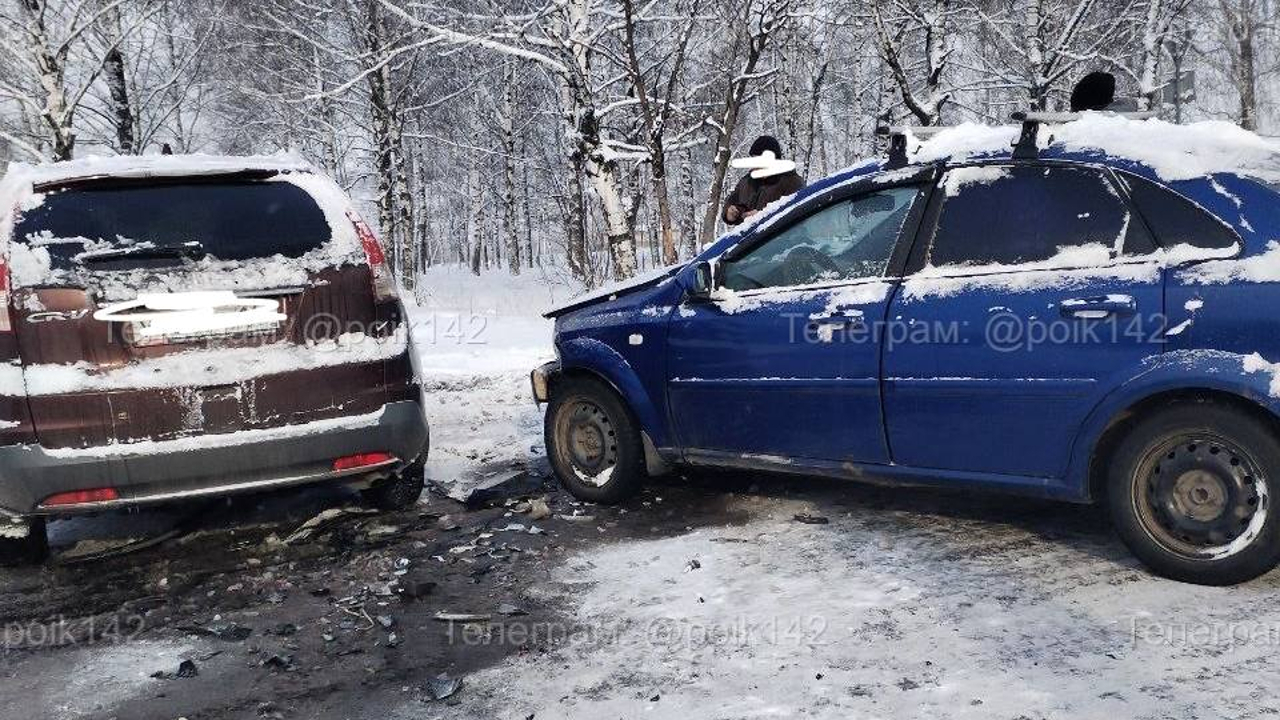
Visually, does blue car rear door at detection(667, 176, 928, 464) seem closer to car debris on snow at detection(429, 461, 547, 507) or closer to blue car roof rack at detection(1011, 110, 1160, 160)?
blue car roof rack at detection(1011, 110, 1160, 160)

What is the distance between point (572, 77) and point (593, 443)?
6.94m

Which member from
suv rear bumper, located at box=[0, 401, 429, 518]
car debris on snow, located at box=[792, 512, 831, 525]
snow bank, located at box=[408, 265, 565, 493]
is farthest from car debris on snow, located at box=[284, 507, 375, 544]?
car debris on snow, located at box=[792, 512, 831, 525]

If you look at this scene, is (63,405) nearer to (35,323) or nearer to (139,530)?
(35,323)

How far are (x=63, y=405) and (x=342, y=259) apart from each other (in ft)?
4.09

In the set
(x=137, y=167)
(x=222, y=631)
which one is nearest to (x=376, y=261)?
(x=137, y=167)

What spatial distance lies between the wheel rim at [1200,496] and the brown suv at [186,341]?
10.1 ft

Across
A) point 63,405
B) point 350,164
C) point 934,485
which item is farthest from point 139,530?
point 350,164

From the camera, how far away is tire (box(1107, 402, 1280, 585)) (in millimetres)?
3086

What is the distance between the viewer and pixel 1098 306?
10.8 feet

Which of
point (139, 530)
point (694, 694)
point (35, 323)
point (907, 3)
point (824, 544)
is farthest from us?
point (907, 3)

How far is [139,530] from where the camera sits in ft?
15.3

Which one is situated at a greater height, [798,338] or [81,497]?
[798,338]

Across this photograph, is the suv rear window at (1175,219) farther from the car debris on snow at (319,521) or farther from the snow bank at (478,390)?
the car debris on snow at (319,521)

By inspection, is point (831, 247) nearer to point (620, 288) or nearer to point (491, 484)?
point (620, 288)
